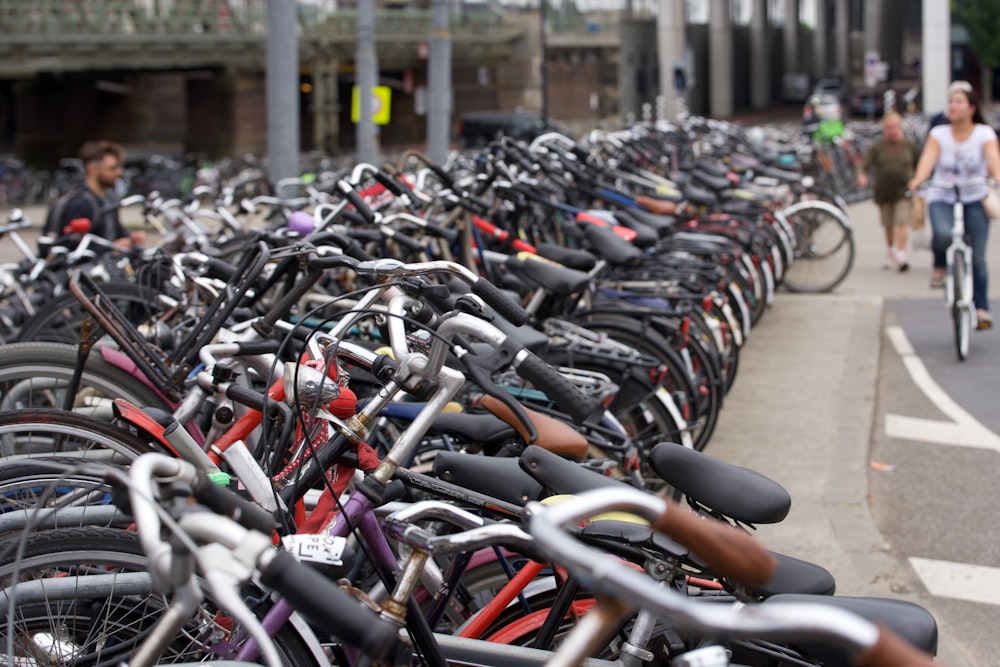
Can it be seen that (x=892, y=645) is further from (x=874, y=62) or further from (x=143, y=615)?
(x=874, y=62)

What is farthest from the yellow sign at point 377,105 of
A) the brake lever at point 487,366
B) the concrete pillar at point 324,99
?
the concrete pillar at point 324,99

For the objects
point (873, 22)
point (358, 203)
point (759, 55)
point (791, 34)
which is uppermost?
point (791, 34)

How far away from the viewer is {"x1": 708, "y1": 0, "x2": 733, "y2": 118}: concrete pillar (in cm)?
6319

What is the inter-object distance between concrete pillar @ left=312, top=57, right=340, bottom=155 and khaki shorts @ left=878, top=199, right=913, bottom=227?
35.9 m

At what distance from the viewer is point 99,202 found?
326 inches

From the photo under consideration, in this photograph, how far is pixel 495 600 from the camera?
2.63 metres

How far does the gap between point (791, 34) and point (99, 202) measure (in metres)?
74.4

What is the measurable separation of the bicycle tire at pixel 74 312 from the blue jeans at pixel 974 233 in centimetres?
579

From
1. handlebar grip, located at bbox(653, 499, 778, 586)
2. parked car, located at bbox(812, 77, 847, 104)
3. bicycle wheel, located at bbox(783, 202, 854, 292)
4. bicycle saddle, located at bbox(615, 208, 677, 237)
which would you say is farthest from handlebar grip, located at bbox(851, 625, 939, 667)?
parked car, located at bbox(812, 77, 847, 104)

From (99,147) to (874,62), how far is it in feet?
115

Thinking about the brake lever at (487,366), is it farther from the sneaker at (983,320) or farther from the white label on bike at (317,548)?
the sneaker at (983,320)

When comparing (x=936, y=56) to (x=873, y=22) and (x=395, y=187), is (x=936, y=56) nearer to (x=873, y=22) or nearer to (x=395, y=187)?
(x=873, y=22)

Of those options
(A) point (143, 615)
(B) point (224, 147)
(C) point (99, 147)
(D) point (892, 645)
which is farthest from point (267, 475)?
(B) point (224, 147)

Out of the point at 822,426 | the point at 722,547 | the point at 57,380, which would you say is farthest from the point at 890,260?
the point at 722,547
